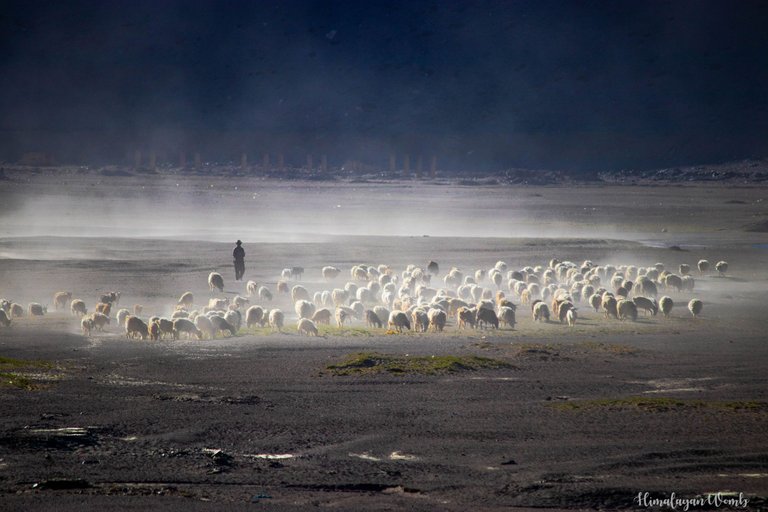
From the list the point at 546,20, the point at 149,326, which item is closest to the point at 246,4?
the point at 546,20

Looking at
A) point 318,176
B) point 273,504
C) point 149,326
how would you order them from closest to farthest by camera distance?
point 273,504 → point 149,326 → point 318,176

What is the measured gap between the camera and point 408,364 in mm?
17109

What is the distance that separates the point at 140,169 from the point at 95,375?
8927 centimetres

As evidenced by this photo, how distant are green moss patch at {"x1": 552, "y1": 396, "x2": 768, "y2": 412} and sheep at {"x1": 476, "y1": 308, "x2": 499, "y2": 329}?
26.6ft

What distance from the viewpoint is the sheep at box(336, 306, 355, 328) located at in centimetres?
2277

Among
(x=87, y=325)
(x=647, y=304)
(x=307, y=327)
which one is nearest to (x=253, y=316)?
(x=307, y=327)

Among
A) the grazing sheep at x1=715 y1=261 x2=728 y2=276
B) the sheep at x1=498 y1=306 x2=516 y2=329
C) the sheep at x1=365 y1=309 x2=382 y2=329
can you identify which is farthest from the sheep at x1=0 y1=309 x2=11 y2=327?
the grazing sheep at x1=715 y1=261 x2=728 y2=276

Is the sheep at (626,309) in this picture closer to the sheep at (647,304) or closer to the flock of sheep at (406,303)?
the flock of sheep at (406,303)

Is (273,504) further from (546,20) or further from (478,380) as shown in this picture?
(546,20)

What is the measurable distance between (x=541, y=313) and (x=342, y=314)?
14.4 feet

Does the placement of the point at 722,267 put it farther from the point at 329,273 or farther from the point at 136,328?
the point at 136,328

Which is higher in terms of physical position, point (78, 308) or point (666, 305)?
point (78, 308)

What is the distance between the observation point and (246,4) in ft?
560

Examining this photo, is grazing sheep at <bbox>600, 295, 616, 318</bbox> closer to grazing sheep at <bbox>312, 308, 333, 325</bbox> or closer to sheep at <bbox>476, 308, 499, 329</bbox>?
sheep at <bbox>476, 308, 499, 329</bbox>
